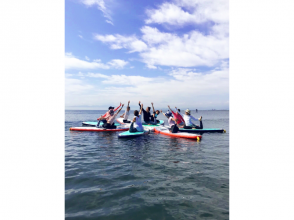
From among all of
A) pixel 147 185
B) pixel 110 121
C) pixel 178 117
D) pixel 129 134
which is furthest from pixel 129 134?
pixel 147 185

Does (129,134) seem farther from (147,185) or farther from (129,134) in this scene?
(147,185)

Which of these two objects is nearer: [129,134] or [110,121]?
[129,134]

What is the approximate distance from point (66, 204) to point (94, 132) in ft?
41.7

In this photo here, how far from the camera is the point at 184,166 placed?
7.25 m

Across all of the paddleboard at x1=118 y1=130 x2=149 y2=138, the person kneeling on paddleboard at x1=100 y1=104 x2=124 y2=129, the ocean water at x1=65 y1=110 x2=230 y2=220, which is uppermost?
the person kneeling on paddleboard at x1=100 y1=104 x2=124 y2=129

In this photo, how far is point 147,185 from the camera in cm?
548

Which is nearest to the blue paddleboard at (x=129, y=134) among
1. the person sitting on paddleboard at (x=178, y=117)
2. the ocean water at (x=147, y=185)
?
the ocean water at (x=147, y=185)

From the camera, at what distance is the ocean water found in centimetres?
411

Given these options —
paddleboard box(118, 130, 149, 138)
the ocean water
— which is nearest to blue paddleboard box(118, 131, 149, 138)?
paddleboard box(118, 130, 149, 138)

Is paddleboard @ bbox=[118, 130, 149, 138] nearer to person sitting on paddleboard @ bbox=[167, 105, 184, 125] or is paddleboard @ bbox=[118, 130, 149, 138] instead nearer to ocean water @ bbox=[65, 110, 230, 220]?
ocean water @ bbox=[65, 110, 230, 220]

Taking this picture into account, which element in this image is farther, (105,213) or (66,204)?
(66,204)

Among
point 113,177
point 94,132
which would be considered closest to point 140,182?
point 113,177

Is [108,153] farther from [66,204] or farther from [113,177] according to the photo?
[66,204]
